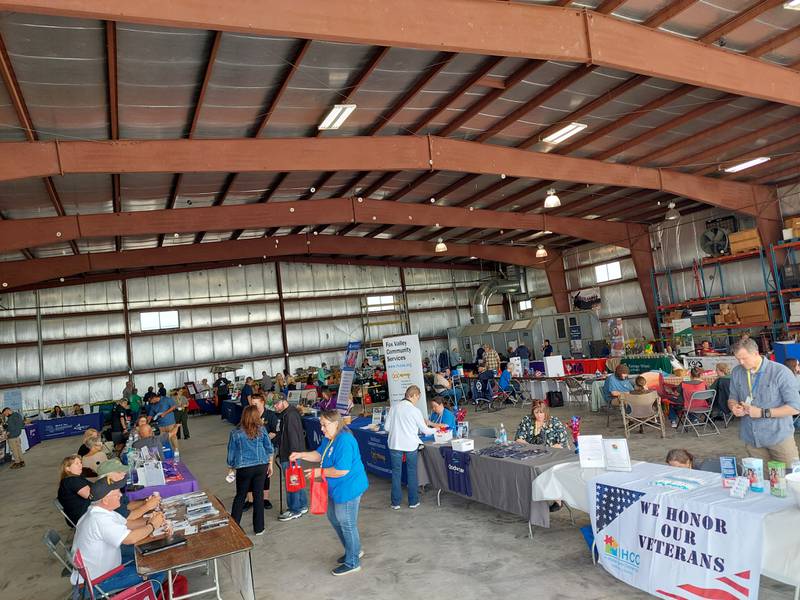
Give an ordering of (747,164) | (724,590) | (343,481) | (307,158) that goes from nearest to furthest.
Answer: (724,590) → (343,481) → (307,158) → (747,164)

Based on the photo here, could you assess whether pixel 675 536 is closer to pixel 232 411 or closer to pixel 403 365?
pixel 403 365

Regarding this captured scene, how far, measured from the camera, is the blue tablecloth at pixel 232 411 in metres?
15.8

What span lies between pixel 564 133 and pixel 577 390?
560 cm

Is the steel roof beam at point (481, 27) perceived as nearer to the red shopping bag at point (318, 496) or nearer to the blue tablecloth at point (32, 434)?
the red shopping bag at point (318, 496)

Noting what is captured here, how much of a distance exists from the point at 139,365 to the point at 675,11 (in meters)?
19.1

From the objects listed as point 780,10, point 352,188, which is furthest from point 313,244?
point 780,10

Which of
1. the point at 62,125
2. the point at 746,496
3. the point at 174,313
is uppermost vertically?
the point at 62,125

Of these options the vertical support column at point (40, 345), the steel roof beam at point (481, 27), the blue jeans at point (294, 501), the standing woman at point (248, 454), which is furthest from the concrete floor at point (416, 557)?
the vertical support column at point (40, 345)

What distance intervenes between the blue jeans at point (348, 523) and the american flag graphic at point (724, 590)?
2.26 m

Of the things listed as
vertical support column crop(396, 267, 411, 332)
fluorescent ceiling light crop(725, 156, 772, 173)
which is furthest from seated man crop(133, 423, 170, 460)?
vertical support column crop(396, 267, 411, 332)

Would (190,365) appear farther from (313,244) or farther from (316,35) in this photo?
(316,35)

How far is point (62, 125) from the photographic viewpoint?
7.67 meters

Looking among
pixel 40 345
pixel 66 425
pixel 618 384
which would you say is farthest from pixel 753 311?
pixel 40 345

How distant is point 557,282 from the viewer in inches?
889
